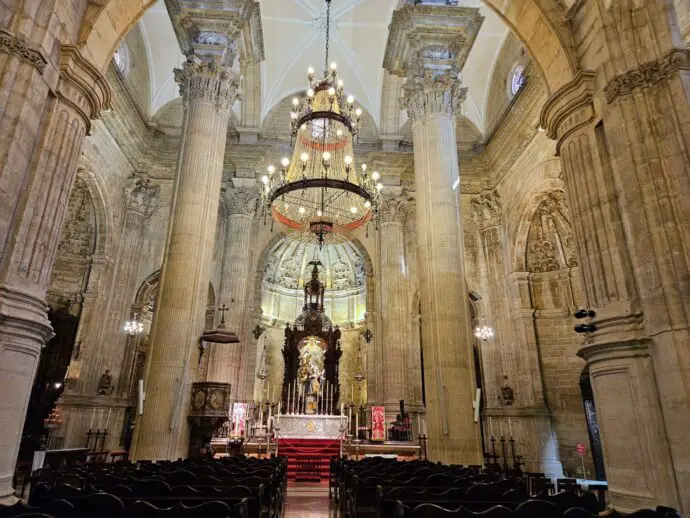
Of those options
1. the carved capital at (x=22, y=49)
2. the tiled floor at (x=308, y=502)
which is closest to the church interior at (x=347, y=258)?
the carved capital at (x=22, y=49)

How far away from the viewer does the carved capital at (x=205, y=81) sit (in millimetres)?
10695

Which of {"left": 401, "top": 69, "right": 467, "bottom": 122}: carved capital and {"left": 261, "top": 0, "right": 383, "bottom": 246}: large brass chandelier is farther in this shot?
{"left": 261, "top": 0, "right": 383, "bottom": 246}: large brass chandelier

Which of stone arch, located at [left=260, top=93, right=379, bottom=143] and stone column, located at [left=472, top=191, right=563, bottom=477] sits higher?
stone arch, located at [left=260, top=93, right=379, bottom=143]

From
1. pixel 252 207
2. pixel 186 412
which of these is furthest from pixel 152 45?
pixel 186 412

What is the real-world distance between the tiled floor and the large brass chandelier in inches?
246

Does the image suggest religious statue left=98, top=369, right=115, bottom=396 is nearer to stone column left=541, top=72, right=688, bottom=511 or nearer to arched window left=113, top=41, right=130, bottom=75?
arched window left=113, top=41, right=130, bottom=75

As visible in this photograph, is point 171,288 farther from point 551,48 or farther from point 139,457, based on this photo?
point 551,48

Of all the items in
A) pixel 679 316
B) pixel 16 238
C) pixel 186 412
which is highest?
pixel 16 238

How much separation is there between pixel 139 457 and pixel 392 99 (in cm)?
1634

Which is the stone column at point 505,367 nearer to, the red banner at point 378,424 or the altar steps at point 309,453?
the red banner at point 378,424

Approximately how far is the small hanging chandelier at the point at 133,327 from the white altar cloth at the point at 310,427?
276 inches

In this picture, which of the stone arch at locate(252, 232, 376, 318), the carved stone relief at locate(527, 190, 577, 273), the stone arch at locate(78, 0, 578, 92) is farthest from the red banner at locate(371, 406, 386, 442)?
the stone arch at locate(78, 0, 578, 92)

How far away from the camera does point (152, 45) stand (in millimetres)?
17719

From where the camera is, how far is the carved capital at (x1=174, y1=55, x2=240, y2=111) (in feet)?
35.1
